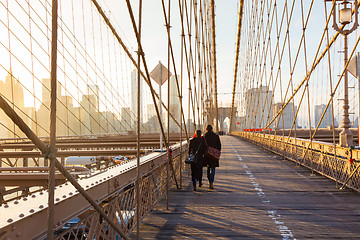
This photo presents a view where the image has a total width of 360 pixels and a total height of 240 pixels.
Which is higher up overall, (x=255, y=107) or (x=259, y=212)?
(x=255, y=107)

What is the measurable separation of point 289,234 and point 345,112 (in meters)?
5.19

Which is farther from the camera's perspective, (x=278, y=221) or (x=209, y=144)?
(x=209, y=144)

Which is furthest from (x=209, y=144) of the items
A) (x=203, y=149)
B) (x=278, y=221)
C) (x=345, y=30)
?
(x=345, y=30)

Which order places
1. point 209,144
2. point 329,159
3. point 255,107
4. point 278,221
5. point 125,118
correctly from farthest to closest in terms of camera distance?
point 255,107
point 125,118
point 329,159
point 209,144
point 278,221

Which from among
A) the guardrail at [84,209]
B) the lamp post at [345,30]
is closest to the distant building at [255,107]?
the lamp post at [345,30]

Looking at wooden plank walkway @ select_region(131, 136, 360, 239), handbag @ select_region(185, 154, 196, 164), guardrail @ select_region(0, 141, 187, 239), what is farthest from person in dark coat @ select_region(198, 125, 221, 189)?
guardrail @ select_region(0, 141, 187, 239)

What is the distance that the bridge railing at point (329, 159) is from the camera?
6508mm

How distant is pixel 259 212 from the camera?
5.20m

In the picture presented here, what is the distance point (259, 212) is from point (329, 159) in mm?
3530

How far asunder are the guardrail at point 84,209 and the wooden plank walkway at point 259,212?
566mm

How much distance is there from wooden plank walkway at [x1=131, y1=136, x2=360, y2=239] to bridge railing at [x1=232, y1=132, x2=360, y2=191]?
0.88ft

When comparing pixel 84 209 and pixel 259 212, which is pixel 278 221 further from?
pixel 84 209

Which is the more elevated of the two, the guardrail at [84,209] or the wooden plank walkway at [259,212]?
the guardrail at [84,209]

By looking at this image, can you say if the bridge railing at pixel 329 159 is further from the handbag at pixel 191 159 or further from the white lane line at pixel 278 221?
the handbag at pixel 191 159
